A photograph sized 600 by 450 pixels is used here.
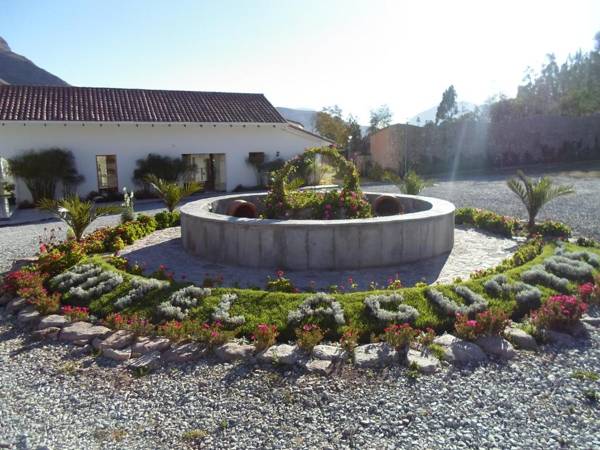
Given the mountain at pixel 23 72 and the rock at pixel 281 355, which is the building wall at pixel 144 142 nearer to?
the rock at pixel 281 355

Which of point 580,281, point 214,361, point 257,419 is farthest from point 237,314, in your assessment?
point 580,281

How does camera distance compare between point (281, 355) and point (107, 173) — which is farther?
point (107, 173)

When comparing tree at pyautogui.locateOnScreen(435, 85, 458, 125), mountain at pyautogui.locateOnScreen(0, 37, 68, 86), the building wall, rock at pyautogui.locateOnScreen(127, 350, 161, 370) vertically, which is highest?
mountain at pyautogui.locateOnScreen(0, 37, 68, 86)

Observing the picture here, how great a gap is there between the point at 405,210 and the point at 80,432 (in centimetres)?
910

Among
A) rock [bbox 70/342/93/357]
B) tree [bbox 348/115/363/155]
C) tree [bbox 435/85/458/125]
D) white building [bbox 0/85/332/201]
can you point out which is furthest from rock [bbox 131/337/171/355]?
tree [bbox 435/85/458/125]

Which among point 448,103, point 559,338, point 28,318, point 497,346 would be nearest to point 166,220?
point 28,318

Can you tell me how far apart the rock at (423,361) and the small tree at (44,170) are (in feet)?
62.9

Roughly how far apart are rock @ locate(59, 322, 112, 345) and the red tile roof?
17.1m

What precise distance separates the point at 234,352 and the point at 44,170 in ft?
59.0

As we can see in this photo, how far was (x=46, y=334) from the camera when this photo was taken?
582cm

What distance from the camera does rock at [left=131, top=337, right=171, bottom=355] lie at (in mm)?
5188

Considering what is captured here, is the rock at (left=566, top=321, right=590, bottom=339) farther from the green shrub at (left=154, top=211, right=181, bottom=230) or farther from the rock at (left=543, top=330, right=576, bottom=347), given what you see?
the green shrub at (left=154, top=211, right=181, bottom=230)

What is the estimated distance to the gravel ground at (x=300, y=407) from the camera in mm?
3666

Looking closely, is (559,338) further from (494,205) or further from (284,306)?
(494,205)
